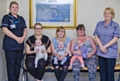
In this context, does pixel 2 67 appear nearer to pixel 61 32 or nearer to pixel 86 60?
pixel 61 32

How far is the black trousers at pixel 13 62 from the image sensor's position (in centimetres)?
369

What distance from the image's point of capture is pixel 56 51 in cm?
397

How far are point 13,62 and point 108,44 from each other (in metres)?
1.57

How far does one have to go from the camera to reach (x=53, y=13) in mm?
4480

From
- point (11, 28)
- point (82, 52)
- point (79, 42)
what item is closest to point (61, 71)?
point (82, 52)

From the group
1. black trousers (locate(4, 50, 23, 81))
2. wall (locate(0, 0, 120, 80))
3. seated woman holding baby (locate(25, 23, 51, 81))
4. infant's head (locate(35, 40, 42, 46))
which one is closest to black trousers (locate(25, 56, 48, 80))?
seated woman holding baby (locate(25, 23, 51, 81))

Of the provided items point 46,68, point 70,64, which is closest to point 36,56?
point 46,68

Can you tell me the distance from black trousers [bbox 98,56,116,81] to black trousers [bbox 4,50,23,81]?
1369 millimetres

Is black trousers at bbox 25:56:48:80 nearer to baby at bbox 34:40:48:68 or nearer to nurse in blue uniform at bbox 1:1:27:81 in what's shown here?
baby at bbox 34:40:48:68

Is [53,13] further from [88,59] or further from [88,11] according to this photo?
[88,59]

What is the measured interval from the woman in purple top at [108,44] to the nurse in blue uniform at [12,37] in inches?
51.9

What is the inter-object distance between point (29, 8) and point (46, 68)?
1.33m

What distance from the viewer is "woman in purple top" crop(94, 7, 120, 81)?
3508mm

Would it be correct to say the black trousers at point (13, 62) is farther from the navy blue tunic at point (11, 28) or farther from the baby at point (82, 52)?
the baby at point (82, 52)
